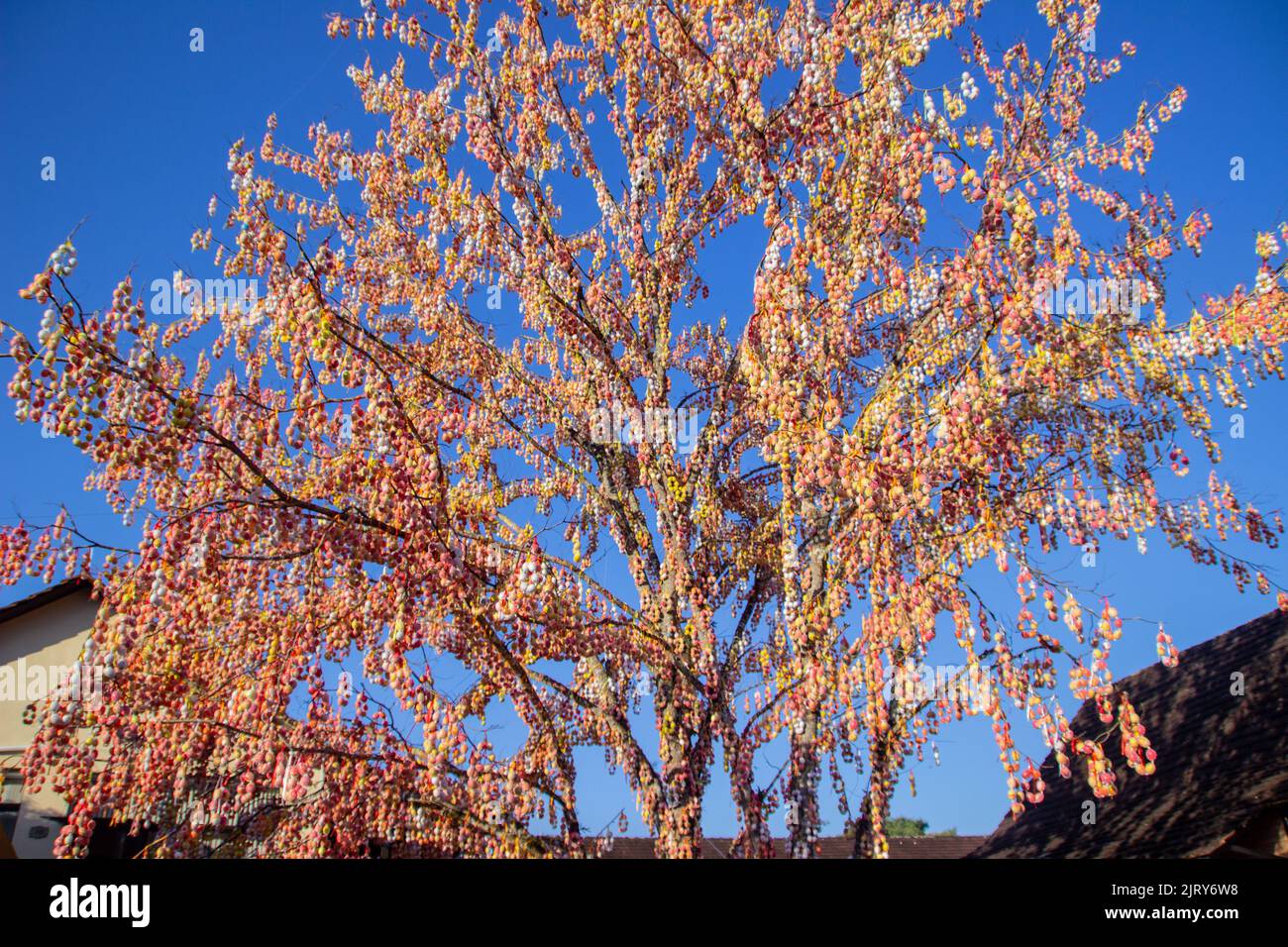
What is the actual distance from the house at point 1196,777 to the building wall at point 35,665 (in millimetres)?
15141

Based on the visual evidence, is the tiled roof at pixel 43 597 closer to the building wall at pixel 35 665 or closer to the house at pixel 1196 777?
the building wall at pixel 35 665

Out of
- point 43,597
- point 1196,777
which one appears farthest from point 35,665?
point 1196,777

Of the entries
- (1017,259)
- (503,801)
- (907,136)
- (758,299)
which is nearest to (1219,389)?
(1017,259)

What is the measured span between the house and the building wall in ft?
49.7

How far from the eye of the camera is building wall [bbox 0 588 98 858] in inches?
518

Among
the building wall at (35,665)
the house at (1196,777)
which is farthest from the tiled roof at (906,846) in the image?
the building wall at (35,665)

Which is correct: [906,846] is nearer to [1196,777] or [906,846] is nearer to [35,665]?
[1196,777]

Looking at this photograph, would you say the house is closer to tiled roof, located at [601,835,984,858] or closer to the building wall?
tiled roof, located at [601,835,984,858]

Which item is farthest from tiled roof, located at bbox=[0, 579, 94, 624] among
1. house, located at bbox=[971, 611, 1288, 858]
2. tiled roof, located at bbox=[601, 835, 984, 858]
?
house, located at bbox=[971, 611, 1288, 858]

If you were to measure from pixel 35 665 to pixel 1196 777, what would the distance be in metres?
17.9

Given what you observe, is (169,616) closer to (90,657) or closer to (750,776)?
(90,657)

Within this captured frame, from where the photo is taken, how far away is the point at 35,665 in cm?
1440

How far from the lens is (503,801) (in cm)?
730

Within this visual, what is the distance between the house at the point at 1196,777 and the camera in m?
8.97
